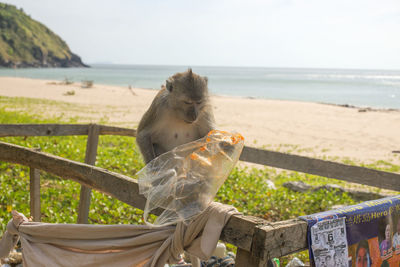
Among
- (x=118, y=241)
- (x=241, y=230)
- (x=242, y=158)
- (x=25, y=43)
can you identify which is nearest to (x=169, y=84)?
(x=242, y=158)

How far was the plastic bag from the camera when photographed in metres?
1.92

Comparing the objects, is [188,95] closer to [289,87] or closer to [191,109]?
[191,109]

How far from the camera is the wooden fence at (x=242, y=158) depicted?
5.39 feet

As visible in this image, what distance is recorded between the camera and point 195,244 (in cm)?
185

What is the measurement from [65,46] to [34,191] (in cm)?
14602

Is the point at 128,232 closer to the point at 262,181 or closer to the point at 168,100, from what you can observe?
the point at 168,100

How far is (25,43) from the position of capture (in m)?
103

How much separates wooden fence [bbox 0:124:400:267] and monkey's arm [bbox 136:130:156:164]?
2.13 ft

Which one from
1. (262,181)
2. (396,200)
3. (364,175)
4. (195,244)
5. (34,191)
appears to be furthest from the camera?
(262,181)

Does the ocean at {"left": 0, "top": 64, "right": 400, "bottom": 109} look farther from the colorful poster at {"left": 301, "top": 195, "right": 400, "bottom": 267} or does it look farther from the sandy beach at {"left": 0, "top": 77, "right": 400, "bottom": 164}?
the sandy beach at {"left": 0, "top": 77, "right": 400, "bottom": 164}

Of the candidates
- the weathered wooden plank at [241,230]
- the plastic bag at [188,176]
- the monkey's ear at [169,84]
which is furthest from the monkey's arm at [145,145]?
the weathered wooden plank at [241,230]

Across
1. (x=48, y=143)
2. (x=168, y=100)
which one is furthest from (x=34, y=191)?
(x=48, y=143)

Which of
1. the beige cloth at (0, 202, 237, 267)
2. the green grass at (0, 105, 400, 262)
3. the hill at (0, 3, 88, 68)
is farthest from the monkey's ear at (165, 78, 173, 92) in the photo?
the hill at (0, 3, 88, 68)

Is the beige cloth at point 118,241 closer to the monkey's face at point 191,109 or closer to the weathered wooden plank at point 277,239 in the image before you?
the weathered wooden plank at point 277,239
